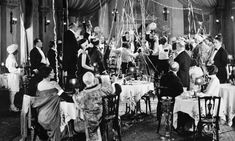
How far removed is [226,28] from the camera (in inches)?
501

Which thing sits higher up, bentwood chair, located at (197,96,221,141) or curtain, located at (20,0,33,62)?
curtain, located at (20,0,33,62)

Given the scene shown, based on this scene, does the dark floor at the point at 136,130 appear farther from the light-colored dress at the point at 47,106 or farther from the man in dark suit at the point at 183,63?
the light-colored dress at the point at 47,106

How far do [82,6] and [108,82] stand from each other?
5633 millimetres

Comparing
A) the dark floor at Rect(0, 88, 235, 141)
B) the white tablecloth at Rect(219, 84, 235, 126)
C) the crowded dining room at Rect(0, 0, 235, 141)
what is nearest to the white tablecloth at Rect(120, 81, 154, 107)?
the crowded dining room at Rect(0, 0, 235, 141)

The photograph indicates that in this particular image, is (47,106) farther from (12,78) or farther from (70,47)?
(12,78)

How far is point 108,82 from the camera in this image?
557cm

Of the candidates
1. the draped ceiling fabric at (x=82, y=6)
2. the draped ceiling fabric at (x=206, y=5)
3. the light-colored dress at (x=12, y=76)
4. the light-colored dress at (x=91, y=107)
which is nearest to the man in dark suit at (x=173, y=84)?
the light-colored dress at (x=91, y=107)

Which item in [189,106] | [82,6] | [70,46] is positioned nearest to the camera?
[189,106]

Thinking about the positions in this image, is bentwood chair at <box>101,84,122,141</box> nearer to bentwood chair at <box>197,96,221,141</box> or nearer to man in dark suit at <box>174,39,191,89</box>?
bentwood chair at <box>197,96,221,141</box>

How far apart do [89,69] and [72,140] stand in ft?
5.59

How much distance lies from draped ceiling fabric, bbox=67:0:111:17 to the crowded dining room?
0.11 ft

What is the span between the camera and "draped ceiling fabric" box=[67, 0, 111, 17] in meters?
10.4

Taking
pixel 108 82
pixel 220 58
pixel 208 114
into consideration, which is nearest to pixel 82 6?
pixel 220 58

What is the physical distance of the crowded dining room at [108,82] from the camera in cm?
493
